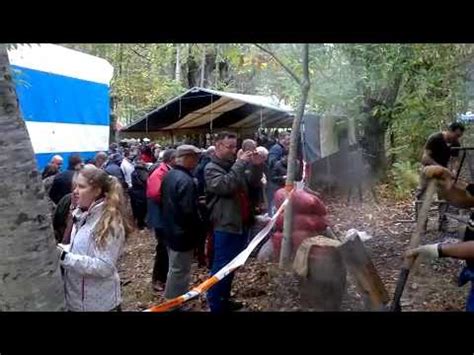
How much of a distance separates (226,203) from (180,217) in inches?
13.9

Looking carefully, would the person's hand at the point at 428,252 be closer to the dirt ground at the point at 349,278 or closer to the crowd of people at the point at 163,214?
the dirt ground at the point at 349,278

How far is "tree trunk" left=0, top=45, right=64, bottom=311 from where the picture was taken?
6.16 feet

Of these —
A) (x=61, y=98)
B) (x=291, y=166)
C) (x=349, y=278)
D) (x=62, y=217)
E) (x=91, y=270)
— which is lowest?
(x=349, y=278)

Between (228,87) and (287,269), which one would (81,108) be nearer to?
(287,269)

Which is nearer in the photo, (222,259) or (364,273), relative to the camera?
(364,273)

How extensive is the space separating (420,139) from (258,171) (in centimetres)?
198

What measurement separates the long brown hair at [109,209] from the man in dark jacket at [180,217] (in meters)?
1.31

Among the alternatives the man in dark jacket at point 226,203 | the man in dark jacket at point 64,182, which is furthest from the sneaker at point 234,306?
the man in dark jacket at point 64,182

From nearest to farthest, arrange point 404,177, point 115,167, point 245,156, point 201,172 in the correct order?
point 245,156 < point 201,172 < point 404,177 < point 115,167

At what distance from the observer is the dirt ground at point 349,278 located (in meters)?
3.80

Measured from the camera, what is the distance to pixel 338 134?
600 cm

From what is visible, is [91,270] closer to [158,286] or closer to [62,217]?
[62,217]

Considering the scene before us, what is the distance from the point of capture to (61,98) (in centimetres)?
370

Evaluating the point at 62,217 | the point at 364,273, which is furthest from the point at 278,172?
the point at 62,217
